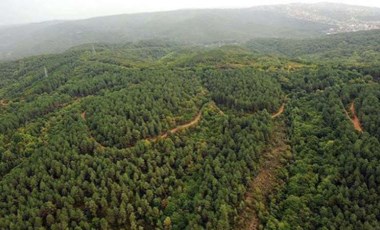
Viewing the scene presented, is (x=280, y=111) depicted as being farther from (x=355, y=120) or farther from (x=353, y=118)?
(x=355, y=120)

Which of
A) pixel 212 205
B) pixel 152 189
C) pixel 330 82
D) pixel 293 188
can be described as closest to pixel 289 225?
pixel 293 188

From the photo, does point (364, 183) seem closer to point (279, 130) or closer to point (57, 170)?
point (279, 130)

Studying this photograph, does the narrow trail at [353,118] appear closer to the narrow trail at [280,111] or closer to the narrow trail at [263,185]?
the narrow trail at [263,185]

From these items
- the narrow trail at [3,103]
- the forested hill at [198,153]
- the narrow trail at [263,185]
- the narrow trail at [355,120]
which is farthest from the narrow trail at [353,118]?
the narrow trail at [3,103]

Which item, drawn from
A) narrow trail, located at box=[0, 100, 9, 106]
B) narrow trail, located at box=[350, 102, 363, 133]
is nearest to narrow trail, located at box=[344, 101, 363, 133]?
narrow trail, located at box=[350, 102, 363, 133]

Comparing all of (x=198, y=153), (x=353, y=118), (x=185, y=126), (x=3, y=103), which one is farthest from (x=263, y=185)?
(x=3, y=103)
